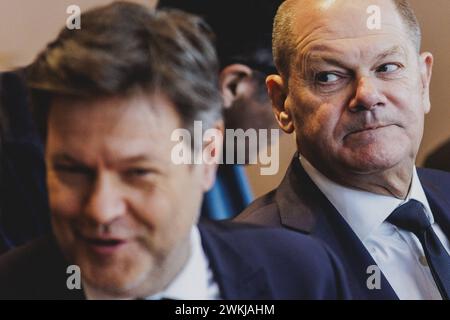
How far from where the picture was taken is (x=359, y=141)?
1.49 metres

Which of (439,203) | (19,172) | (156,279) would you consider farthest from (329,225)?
(19,172)

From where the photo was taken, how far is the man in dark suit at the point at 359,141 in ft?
4.79

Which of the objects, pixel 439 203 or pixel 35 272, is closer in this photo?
pixel 35 272

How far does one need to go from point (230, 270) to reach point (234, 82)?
0.35 meters

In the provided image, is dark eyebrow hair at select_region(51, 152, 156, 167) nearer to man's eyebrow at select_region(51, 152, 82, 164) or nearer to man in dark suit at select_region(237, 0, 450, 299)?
man's eyebrow at select_region(51, 152, 82, 164)

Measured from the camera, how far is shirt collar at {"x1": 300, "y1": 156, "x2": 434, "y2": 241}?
153cm

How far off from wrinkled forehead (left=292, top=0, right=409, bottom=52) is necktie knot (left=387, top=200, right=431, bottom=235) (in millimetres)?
344

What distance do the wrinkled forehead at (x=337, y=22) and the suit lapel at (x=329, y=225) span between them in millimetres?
255

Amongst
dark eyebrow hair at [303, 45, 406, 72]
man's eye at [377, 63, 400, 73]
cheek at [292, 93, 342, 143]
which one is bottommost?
cheek at [292, 93, 342, 143]

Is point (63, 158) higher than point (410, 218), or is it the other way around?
point (63, 158)

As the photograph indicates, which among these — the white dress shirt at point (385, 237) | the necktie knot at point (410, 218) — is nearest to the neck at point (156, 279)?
the white dress shirt at point (385, 237)

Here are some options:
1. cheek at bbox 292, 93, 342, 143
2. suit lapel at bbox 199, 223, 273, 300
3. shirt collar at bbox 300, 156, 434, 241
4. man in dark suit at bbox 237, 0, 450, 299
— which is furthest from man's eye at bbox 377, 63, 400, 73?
suit lapel at bbox 199, 223, 273, 300

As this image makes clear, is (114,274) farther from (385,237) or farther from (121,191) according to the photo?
(385,237)
